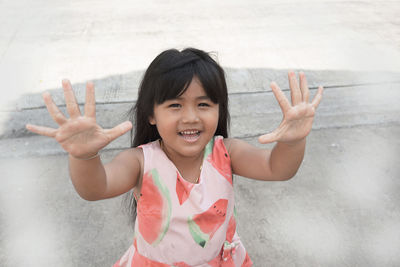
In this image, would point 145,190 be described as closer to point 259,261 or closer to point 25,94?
point 259,261

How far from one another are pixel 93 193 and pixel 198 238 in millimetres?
377

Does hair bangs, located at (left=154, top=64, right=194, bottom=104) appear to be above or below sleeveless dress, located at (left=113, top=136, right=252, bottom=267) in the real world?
above

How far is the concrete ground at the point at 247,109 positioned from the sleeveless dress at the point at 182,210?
685 mm

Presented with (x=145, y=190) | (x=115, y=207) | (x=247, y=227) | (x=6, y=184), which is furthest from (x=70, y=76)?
(x=145, y=190)

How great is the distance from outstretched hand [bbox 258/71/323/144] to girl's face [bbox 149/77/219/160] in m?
0.21

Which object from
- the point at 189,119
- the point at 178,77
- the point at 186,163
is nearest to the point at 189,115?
the point at 189,119

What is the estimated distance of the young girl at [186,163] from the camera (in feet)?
3.92

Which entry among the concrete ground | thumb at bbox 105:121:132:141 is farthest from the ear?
the concrete ground

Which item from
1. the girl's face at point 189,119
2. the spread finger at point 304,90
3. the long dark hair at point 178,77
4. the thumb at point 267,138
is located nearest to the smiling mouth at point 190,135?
the girl's face at point 189,119

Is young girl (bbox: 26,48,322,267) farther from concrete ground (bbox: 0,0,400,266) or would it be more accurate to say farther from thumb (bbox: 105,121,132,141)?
concrete ground (bbox: 0,0,400,266)

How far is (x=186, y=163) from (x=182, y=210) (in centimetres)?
17

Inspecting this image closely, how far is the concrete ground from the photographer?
6.93 feet

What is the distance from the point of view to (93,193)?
1.22m

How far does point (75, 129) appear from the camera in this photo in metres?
1.08
